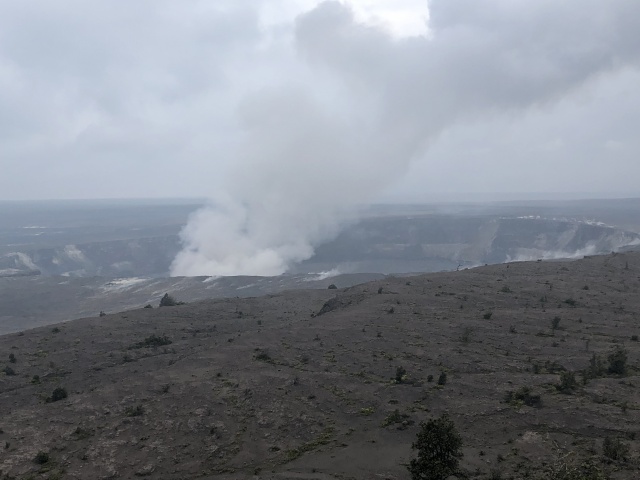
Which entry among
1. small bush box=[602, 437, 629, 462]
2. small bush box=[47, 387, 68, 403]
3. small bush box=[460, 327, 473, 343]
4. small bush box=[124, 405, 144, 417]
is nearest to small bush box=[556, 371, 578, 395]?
small bush box=[602, 437, 629, 462]

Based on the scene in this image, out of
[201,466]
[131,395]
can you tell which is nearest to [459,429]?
[201,466]

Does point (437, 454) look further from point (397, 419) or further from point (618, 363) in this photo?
point (618, 363)

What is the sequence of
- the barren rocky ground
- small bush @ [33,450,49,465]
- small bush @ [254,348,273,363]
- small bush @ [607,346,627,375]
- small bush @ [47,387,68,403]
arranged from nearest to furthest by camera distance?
the barren rocky ground, small bush @ [33,450,49,465], small bush @ [607,346,627,375], small bush @ [47,387,68,403], small bush @ [254,348,273,363]

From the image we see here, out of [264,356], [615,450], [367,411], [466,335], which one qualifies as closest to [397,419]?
[367,411]

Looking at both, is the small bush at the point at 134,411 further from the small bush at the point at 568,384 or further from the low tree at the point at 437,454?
the small bush at the point at 568,384

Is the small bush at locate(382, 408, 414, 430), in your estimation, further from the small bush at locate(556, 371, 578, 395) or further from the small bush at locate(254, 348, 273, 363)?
the small bush at locate(254, 348, 273, 363)

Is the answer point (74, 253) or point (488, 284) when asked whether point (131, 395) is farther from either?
point (74, 253)
